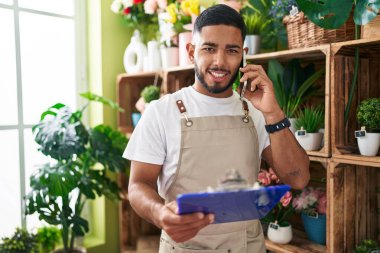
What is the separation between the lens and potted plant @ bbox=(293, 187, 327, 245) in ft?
6.30

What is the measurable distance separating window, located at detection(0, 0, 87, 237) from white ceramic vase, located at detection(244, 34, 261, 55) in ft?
5.12

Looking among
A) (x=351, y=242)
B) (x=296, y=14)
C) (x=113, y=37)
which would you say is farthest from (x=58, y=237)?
(x=296, y=14)

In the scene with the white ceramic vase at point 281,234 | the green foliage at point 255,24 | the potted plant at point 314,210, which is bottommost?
the white ceramic vase at point 281,234

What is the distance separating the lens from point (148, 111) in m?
1.41

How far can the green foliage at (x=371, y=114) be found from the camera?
5.20 ft

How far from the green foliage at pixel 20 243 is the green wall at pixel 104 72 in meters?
0.55

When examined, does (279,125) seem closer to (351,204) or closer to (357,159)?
(357,159)

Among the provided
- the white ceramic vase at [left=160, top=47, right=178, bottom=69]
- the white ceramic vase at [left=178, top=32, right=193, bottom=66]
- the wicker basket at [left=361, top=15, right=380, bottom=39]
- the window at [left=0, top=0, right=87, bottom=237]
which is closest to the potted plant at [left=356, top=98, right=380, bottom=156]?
the wicker basket at [left=361, top=15, right=380, bottom=39]

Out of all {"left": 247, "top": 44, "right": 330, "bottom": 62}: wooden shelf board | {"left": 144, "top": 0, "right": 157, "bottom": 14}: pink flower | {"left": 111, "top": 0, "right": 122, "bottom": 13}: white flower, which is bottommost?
{"left": 247, "top": 44, "right": 330, "bottom": 62}: wooden shelf board

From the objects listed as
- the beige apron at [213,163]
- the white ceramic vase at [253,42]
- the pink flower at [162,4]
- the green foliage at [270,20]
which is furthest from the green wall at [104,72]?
the beige apron at [213,163]

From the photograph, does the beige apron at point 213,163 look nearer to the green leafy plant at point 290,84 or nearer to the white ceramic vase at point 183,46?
the green leafy plant at point 290,84

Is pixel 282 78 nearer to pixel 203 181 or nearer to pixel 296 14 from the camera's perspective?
pixel 296 14

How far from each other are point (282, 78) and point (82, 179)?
4.56ft

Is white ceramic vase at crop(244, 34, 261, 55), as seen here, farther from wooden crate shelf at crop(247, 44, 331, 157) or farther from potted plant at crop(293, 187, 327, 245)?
potted plant at crop(293, 187, 327, 245)
